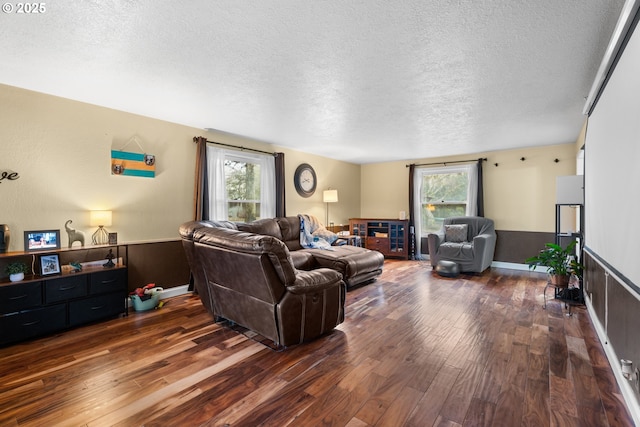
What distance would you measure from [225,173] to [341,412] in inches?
154

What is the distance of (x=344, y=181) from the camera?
291 inches

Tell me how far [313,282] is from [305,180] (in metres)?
3.90

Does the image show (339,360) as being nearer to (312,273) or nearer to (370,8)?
(312,273)

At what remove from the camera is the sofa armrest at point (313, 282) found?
240 centimetres

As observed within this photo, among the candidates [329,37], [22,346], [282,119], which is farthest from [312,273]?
[22,346]

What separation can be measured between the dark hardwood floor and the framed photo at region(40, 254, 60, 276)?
0.65m

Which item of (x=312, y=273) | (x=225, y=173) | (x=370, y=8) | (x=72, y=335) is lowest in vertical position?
(x=72, y=335)

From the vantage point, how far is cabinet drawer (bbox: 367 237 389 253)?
271 inches

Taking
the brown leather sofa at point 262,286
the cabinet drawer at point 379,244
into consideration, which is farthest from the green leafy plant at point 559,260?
the cabinet drawer at point 379,244

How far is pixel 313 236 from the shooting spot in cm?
520

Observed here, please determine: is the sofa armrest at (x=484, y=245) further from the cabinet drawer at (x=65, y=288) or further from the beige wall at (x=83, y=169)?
the cabinet drawer at (x=65, y=288)

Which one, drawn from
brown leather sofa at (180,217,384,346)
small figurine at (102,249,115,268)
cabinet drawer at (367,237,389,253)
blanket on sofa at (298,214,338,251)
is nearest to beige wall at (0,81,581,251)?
small figurine at (102,249,115,268)

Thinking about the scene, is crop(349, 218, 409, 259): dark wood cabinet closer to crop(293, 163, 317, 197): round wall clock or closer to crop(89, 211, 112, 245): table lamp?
crop(293, 163, 317, 197): round wall clock
